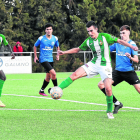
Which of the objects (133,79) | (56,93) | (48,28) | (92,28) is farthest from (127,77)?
Answer: (48,28)

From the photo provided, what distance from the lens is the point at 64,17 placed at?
32125 millimetres

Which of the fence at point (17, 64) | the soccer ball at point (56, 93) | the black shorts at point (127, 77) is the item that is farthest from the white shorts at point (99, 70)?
the fence at point (17, 64)

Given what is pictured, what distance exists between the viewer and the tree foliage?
30.5 metres

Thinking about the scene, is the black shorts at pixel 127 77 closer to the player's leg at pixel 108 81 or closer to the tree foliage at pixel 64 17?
the player's leg at pixel 108 81

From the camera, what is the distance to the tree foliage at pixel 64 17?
1199 inches

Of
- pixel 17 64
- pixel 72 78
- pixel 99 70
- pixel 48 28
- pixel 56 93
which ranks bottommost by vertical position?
pixel 17 64

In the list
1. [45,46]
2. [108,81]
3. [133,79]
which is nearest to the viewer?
[108,81]

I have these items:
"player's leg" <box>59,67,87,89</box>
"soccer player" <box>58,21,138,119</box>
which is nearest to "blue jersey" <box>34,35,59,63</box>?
"soccer player" <box>58,21,138,119</box>

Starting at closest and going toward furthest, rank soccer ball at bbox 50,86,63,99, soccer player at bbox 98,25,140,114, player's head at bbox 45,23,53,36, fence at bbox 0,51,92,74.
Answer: soccer ball at bbox 50,86,63,99 < soccer player at bbox 98,25,140,114 < player's head at bbox 45,23,53,36 < fence at bbox 0,51,92,74

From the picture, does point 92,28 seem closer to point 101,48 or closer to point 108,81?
point 101,48

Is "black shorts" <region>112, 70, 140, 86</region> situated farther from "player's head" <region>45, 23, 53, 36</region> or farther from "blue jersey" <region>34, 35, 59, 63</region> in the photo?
"blue jersey" <region>34, 35, 59, 63</region>

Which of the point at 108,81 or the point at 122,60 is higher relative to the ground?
the point at 122,60

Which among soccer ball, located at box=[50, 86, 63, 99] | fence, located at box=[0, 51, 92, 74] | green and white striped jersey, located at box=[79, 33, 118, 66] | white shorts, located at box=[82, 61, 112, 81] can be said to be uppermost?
green and white striped jersey, located at box=[79, 33, 118, 66]

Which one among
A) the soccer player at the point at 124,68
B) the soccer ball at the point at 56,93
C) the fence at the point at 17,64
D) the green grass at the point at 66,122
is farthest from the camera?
the fence at the point at 17,64
